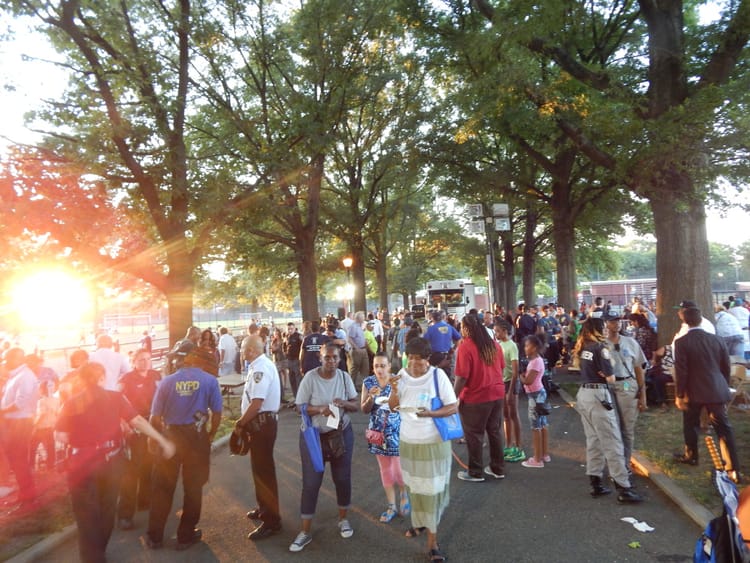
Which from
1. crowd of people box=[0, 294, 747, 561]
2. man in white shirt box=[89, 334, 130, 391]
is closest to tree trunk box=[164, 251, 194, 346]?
man in white shirt box=[89, 334, 130, 391]

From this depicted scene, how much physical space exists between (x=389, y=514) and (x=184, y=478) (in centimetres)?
206

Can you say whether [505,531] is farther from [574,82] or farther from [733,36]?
[574,82]

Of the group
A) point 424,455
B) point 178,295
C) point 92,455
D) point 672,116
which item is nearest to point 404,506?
point 424,455

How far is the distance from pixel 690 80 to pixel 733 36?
1.48 m

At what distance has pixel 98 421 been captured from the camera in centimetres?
417

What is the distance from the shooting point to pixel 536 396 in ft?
20.7

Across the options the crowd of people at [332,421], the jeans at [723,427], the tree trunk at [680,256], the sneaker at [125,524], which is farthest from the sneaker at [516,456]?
the sneaker at [125,524]

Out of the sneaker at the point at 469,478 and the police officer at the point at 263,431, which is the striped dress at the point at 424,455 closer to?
the police officer at the point at 263,431

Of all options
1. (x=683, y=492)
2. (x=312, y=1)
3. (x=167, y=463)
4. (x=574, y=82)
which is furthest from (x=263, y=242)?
(x=683, y=492)

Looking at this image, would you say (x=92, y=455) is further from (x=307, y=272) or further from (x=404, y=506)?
(x=307, y=272)

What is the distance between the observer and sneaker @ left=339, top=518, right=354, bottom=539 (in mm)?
4656

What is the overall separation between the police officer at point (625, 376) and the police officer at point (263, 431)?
364cm

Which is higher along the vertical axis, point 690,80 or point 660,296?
point 690,80

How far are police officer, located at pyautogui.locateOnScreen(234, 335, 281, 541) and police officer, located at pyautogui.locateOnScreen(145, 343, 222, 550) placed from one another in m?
0.37
